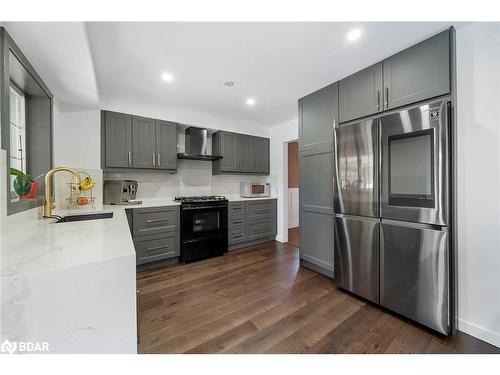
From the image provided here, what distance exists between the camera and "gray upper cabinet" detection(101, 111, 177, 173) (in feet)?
8.76

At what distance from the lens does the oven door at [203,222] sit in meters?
2.95

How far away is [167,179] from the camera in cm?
341

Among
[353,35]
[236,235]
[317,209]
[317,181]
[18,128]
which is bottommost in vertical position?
[236,235]

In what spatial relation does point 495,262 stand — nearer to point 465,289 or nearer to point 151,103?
point 465,289

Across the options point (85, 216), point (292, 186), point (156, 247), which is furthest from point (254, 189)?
point (85, 216)

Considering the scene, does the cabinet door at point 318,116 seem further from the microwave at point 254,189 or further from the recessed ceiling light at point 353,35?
the microwave at point 254,189

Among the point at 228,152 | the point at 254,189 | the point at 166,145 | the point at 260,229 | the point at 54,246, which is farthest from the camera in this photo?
the point at 254,189

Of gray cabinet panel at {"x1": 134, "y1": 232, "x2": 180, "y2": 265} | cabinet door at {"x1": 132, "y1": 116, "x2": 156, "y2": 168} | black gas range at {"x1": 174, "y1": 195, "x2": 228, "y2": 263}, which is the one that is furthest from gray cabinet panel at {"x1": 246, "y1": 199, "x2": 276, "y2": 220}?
→ cabinet door at {"x1": 132, "y1": 116, "x2": 156, "y2": 168}

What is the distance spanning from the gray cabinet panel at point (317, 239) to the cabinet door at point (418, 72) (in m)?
1.35

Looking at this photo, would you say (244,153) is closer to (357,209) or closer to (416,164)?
(357,209)

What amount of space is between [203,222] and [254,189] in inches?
49.0

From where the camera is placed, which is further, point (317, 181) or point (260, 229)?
point (260, 229)

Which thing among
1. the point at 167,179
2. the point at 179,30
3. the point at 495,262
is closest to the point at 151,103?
the point at 167,179

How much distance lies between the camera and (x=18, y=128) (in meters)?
1.75
